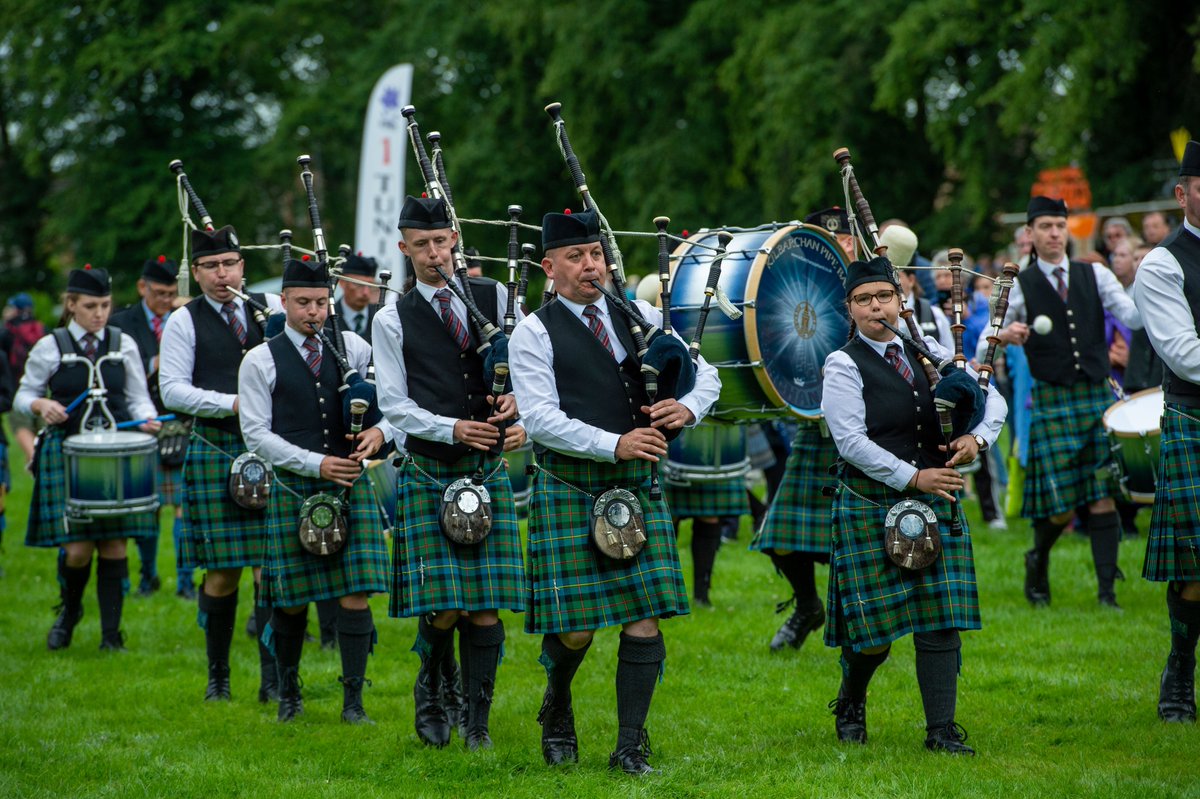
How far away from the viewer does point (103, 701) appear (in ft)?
19.0

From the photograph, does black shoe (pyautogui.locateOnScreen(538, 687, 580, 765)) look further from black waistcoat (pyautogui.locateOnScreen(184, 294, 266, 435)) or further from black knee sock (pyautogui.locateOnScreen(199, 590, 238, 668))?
black waistcoat (pyautogui.locateOnScreen(184, 294, 266, 435))

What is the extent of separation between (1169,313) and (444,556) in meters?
2.40

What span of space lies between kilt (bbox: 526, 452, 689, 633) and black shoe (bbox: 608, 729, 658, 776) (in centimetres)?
37

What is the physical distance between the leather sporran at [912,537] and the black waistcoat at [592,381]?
0.80 m

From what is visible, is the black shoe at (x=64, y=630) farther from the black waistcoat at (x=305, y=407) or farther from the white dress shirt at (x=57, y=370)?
the black waistcoat at (x=305, y=407)

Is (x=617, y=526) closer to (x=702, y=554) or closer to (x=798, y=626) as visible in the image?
(x=798, y=626)

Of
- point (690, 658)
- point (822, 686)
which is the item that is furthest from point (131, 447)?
point (822, 686)

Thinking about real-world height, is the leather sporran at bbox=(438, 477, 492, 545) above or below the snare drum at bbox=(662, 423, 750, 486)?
below

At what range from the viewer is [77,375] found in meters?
6.94

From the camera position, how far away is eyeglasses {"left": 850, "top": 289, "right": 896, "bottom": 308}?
4.46m

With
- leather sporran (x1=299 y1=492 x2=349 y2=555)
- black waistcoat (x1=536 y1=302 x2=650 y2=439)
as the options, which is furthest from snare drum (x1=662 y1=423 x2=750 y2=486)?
black waistcoat (x1=536 y1=302 x2=650 y2=439)

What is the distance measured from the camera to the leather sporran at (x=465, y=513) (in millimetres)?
4645

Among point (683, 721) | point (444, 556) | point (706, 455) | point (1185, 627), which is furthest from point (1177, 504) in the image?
point (706, 455)

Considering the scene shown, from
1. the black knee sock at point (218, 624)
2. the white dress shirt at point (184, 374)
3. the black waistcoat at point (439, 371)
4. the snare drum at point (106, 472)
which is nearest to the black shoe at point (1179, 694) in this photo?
the black waistcoat at point (439, 371)
